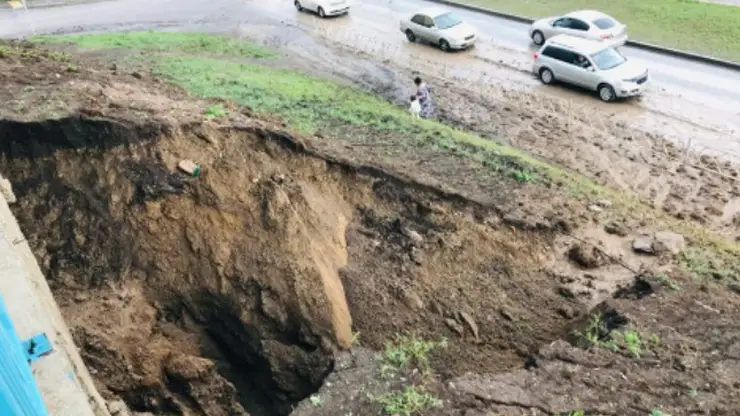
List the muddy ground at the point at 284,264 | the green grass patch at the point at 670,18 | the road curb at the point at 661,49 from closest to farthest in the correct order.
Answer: the muddy ground at the point at 284,264 < the road curb at the point at 661,49 < the green grass patch at the point at 670,18

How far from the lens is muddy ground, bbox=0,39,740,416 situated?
10.3 metres

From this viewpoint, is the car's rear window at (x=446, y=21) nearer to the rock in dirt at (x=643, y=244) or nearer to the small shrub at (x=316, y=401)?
the rock in dirt at (x=643, y=244)

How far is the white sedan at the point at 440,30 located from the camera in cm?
2430

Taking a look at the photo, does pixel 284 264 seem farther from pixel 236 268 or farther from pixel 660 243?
pixel 660 243

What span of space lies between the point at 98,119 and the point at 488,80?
13.3 m

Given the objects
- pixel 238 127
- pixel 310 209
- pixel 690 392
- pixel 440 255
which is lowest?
pixel 690 392

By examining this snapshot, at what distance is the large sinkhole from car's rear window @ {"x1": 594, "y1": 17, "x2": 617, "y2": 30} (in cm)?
1421

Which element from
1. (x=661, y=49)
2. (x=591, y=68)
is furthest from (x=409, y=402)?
(x=661, y=49)

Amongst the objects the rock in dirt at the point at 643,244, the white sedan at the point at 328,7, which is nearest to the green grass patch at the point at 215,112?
the rock in dirt at the point at 643,244

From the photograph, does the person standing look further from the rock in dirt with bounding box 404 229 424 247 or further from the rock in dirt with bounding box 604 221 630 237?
the rock in dirt with bounding box 404 229 424 247

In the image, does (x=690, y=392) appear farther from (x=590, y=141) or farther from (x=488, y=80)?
(x=488, y=80)

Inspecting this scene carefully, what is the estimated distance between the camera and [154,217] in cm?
1141

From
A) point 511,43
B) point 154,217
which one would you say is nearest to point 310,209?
point 154,217

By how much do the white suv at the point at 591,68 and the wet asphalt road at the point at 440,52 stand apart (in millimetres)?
382
